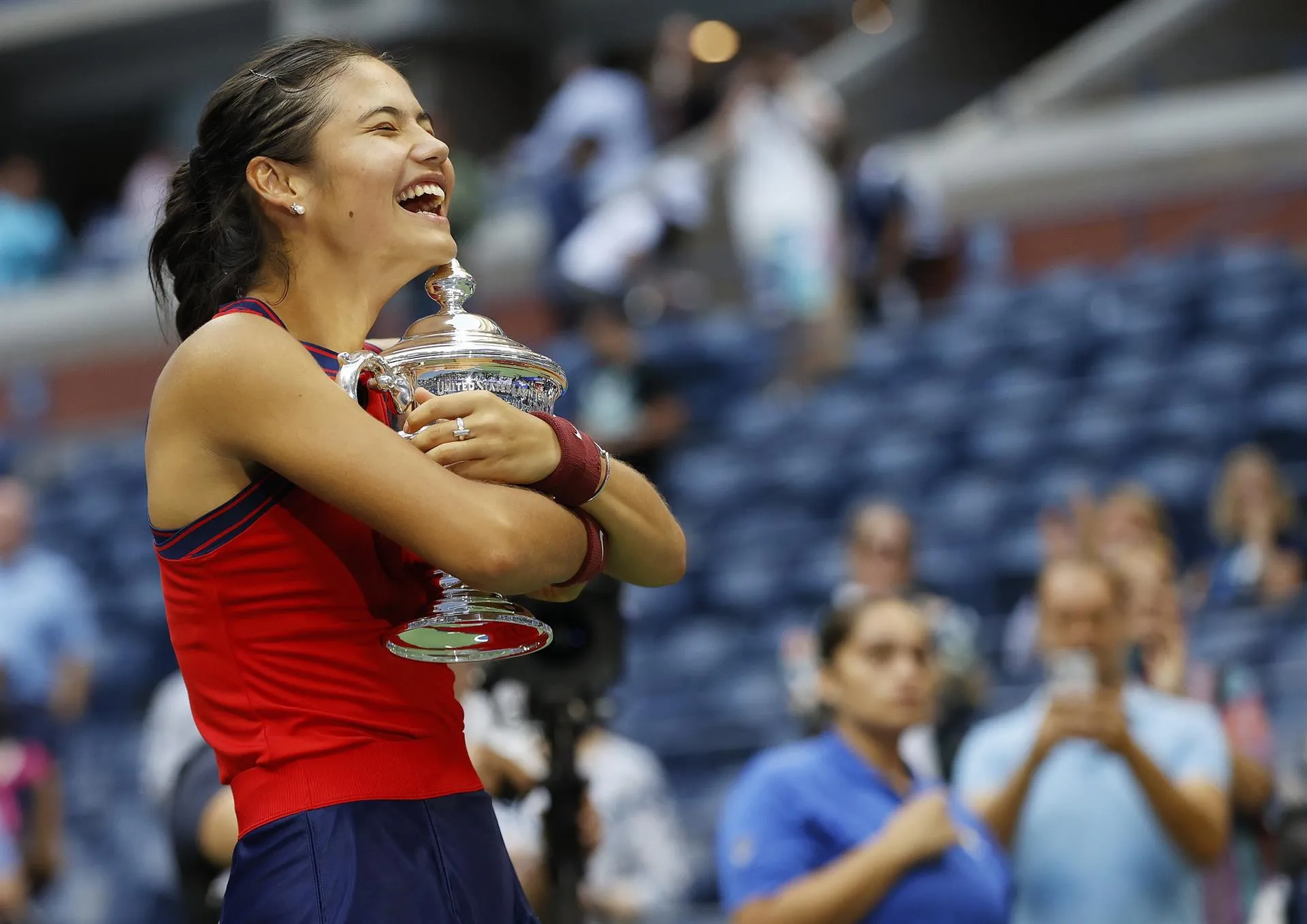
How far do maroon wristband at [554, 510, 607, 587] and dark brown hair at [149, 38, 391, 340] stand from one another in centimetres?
39

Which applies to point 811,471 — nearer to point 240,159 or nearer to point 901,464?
point 901,464

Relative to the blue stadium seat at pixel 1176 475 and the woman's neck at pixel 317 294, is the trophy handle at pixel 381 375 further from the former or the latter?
the blue stadium seat at pixel 1176 475

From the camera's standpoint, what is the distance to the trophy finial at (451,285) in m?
1.97

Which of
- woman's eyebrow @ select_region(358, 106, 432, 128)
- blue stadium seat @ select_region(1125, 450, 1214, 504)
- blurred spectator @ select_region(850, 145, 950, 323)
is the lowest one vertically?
blue stadium seat @ select_region(1125, 450, 1214, 504)

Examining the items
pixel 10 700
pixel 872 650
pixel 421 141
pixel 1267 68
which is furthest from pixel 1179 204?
pixel 421 141

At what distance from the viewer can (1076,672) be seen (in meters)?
3.96

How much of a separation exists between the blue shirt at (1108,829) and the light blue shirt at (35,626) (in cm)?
426

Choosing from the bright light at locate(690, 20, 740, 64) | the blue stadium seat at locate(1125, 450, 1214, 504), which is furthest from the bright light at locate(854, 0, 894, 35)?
the blue stadium seat at locate(1125, 450, 1214, 504)

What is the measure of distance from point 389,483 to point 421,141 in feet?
1.25

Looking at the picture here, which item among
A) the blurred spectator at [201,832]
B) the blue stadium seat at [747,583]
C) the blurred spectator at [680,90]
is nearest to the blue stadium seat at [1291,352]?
the blue stadium seat at [747,583]

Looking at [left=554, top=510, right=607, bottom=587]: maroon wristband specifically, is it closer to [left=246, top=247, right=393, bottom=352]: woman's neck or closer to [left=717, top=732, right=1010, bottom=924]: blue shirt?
[left=246, top=247, right=393, bottom=352]: woman's neck

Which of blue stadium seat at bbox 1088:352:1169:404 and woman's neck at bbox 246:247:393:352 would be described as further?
blue stadium seat at bbox 1088:352:1169:404

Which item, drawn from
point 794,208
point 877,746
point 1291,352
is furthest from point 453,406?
point 794,208

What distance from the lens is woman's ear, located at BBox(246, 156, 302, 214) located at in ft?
6.13
